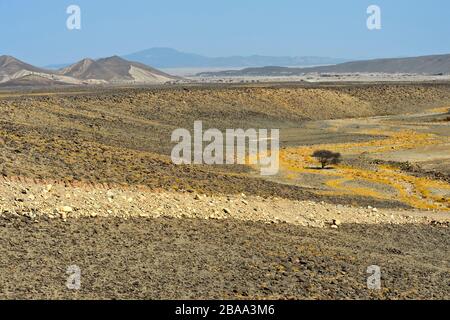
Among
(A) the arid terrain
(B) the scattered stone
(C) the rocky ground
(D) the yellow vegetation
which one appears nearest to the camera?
(C) the rocky ground

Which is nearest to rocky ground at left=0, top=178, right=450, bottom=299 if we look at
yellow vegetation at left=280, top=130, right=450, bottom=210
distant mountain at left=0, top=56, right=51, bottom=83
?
yellow vegetation at left=280, top=130, right=450, bottom=210

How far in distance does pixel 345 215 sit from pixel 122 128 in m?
28.9

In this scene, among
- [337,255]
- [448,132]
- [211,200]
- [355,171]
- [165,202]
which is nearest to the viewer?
[337,255]

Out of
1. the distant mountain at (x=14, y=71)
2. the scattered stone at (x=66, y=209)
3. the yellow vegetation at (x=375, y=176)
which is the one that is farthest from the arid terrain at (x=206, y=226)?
the distant mountain at (x=14, y=71)

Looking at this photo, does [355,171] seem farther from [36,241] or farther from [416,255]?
[36,241]

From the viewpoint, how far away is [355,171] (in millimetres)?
37688

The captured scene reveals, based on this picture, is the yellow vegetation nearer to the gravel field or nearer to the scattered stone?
the gravel field

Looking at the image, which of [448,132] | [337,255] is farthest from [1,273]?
[448,132]

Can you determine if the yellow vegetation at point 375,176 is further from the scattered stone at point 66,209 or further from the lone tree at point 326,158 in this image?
the scattered stone at point 66,209

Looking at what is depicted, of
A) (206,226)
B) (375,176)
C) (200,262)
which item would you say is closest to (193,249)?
(200,262)

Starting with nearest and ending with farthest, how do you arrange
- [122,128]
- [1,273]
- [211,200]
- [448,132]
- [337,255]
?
[1,273] < [337,255] < [211,200] < [122,128] < [448,132]

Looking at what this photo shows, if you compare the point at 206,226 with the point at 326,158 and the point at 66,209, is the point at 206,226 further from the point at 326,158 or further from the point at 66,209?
the point at 326,158

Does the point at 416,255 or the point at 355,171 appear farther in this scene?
the point at 355,171

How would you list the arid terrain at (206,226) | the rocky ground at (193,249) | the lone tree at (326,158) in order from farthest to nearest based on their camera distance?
the lone tree at (326,158), the arid terrain at (206,226), the rocky ground at (193,249)
